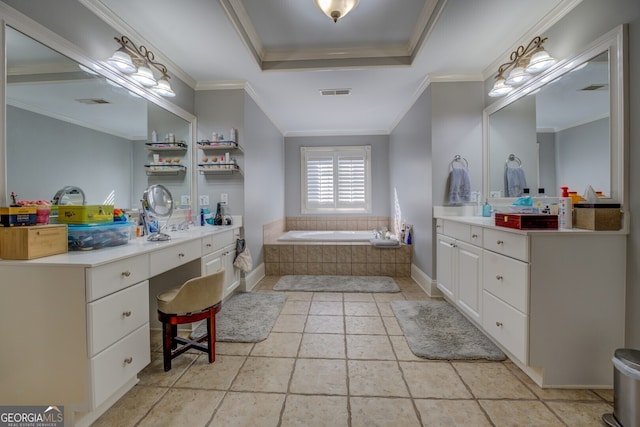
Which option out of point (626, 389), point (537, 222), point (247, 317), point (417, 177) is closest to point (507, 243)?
point (537, 222)

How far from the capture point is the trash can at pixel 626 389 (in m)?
1.15

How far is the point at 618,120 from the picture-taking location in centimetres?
149

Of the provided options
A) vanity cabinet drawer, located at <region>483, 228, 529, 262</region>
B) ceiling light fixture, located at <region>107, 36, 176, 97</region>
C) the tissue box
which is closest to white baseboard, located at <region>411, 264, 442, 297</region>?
vanity cabinet drawer, located at <region>483, 228, 529, 262</region>

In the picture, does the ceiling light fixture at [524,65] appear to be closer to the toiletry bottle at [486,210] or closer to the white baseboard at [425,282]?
the toiletry bottle at [486,210]

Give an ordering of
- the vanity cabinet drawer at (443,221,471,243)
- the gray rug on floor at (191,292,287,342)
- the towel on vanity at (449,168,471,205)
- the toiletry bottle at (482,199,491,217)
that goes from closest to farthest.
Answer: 1. the gray rug on floor at (191,292,287,342)
2. the vanity cabinet drawer at (443,221,471,243)
3. the toiletry bottle at (482,199,491,217)
4. the towel on vanity at (449,168,471,205)

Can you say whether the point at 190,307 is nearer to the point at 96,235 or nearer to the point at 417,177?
the point at 96,235

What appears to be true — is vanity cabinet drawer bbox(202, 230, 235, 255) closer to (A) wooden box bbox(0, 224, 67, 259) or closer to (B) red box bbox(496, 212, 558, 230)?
(A) wooden box bbox(0, 224, 67, 259)

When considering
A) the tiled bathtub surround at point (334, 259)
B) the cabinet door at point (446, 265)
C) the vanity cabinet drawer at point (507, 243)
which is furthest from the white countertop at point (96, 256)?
the cabinet door at point (446, 265)

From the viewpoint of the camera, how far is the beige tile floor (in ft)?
4.26

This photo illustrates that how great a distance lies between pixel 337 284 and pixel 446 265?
1300 mm

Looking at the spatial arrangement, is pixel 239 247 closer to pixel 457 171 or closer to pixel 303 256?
pixel 303 256

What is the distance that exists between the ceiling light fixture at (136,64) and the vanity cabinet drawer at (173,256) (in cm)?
131

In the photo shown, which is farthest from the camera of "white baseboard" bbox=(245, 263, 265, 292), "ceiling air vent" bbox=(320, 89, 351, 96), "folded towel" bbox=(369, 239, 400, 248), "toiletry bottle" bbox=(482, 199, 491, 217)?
"folded towel" bbox=(369, 239, 400, 248)

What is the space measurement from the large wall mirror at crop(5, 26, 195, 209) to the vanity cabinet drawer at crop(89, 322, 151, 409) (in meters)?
0.95
